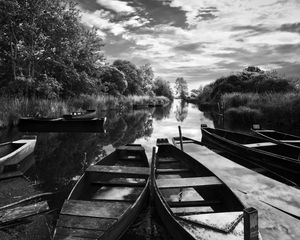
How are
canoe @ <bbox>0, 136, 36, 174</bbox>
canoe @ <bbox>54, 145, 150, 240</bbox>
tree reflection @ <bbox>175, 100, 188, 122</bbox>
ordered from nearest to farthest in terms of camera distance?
canoe @ <bbox>54, 145, 150, 240</bbox>, canoe @ <bbox>0, 136, 36, 174</bbox>, tree reflection @ <bbox>175, 100, 188, 122</bbox>

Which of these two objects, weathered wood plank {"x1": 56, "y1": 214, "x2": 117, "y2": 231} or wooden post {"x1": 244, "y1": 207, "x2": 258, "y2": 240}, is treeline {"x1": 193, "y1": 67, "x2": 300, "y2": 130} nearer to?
wooden post {"x1": 244, "y1": 207, "x2": 258, "y2": 240}

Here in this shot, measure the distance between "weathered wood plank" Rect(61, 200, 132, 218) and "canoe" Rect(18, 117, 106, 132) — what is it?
13185 millimetres

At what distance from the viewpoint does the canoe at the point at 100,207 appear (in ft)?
11.6

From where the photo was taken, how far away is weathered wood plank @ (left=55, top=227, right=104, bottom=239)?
3432mm

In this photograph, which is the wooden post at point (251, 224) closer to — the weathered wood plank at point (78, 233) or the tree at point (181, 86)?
the weathered wood plank at point (78, 233)

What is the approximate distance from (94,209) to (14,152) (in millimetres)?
5168

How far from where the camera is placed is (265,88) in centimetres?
3497

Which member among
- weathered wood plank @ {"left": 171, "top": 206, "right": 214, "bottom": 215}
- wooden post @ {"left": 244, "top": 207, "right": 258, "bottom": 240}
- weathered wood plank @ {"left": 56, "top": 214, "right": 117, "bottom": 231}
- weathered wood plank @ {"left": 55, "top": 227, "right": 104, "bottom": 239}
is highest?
wooden post @ {"left": 244, "top": 207, "right": 258, "bottom": 240}

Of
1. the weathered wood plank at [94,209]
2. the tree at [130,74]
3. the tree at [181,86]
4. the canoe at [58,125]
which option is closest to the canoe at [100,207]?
the weathered wood plank at [94,209]

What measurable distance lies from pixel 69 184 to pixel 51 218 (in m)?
2.11

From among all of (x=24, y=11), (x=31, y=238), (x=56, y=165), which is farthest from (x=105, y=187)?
(x=24, y=11)

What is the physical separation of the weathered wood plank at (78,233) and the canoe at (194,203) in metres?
1.19

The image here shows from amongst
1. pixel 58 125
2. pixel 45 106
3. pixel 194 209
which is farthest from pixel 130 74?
pixel 194 209

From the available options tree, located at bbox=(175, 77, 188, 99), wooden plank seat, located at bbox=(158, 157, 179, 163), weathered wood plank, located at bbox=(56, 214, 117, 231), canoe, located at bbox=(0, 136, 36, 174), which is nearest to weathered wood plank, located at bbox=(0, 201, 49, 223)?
weathered wood plank, located at bbox=(56, 214, 117, 231)
